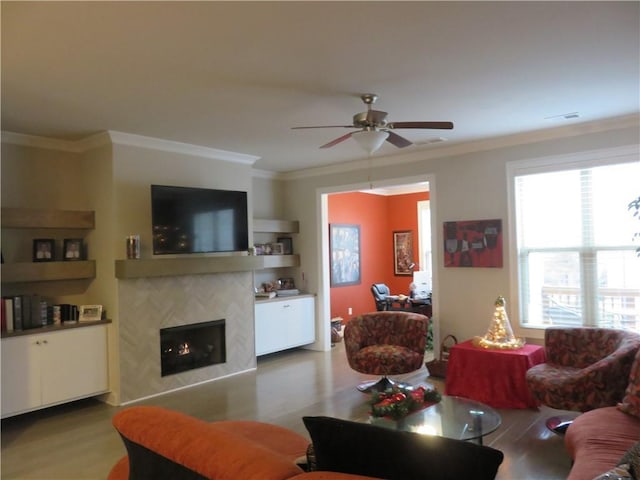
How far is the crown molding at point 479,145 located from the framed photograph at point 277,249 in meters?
1.03

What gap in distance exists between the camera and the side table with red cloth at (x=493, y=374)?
4.25 metres

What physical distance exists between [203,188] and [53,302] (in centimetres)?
186

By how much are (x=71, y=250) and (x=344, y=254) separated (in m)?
4.66

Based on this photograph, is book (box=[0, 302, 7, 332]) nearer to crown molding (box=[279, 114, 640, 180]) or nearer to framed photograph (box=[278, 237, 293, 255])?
framed photograph (box=[278, 237, 293, 255])

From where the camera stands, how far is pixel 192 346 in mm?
5352

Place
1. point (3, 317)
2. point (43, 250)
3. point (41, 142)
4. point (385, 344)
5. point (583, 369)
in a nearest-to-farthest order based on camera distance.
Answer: point (583, 369)
point (3, 317)
point (43, 250)
point (41, 142)
point (385, 344)

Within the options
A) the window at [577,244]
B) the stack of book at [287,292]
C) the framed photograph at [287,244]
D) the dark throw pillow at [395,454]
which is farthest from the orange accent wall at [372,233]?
the dark throw pillow at [395,454]

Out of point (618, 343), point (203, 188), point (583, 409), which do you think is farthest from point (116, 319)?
point (618, 343)

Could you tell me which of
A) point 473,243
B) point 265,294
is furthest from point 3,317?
point 473,243

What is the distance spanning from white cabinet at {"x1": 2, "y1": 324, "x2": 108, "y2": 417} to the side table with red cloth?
3.31 metres

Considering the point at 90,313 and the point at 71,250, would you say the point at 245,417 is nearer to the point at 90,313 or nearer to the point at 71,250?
the point at 90,313

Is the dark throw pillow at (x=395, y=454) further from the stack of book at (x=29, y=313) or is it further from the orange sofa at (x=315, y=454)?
the stack of book at (x=29, y=313)

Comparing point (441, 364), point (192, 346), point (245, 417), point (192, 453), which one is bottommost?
point (245, 417)

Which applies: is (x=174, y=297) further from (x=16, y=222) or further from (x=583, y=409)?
(x=583, y=409)
